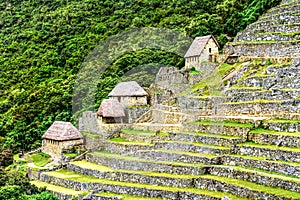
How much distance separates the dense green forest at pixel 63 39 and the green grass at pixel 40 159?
4.16 metres

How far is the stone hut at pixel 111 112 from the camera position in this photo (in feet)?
108

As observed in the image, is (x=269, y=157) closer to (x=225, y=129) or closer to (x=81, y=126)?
(x=225, y=129)

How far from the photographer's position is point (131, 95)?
34844 millimetres

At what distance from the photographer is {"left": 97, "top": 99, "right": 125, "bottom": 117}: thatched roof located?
33031 millimetres

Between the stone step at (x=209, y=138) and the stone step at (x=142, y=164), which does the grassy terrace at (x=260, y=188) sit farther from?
the stone step at (x=209, y=138)

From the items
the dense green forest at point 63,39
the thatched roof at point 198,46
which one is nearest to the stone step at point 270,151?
the thatched roof at point 198,46

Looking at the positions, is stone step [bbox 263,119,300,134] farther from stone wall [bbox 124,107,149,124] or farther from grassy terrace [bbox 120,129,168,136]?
stone wall [bbox 124,107,149,124]

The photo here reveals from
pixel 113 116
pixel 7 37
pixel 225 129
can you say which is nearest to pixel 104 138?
pixel 113 116

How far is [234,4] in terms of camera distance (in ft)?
161

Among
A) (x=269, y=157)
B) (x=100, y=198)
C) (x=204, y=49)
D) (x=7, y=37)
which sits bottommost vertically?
(x=100, y=198)

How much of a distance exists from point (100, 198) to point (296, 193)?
1025cm

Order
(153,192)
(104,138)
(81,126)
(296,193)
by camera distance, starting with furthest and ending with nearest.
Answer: (81,126), (104,138), (153,192), (296,193)

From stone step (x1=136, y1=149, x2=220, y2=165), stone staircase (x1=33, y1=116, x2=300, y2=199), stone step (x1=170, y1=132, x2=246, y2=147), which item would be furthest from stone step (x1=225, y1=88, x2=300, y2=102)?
stone step (x1=136, y1=149, x2=220, y2=165)

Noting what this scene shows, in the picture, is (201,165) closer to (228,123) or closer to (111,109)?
(228,123)
